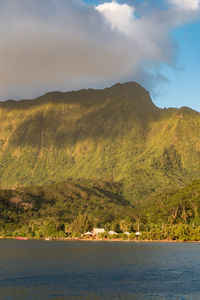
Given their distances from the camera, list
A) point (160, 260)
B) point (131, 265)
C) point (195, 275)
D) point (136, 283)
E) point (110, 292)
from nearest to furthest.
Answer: point (110, 292) → point (136, 283) → point (195, 275) → point (131, 265) → point (160, 260)

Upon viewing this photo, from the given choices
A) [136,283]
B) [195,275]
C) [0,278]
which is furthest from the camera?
[195,275]

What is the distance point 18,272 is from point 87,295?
5048 centimetres

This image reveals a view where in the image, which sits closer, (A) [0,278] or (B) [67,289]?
(B) [67,289]

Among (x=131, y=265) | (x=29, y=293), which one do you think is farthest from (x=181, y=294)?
(x=131, y=265)

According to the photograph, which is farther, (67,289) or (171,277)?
(171,277)

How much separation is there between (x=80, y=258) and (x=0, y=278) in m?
75.3

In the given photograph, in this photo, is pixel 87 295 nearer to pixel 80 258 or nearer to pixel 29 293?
pixel 29 293

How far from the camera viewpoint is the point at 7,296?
3770 inches

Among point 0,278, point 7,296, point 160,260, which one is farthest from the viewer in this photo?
point 160,260

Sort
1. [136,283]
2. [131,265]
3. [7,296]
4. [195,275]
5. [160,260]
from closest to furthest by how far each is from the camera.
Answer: [7,296], [136,283], [195,275], [131,265], [160,260]

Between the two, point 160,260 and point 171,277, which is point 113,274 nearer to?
point 171,277

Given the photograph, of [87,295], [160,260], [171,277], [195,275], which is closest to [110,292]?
[87,295]

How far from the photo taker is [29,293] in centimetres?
10088

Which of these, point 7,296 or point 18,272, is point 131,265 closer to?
point 18,272
